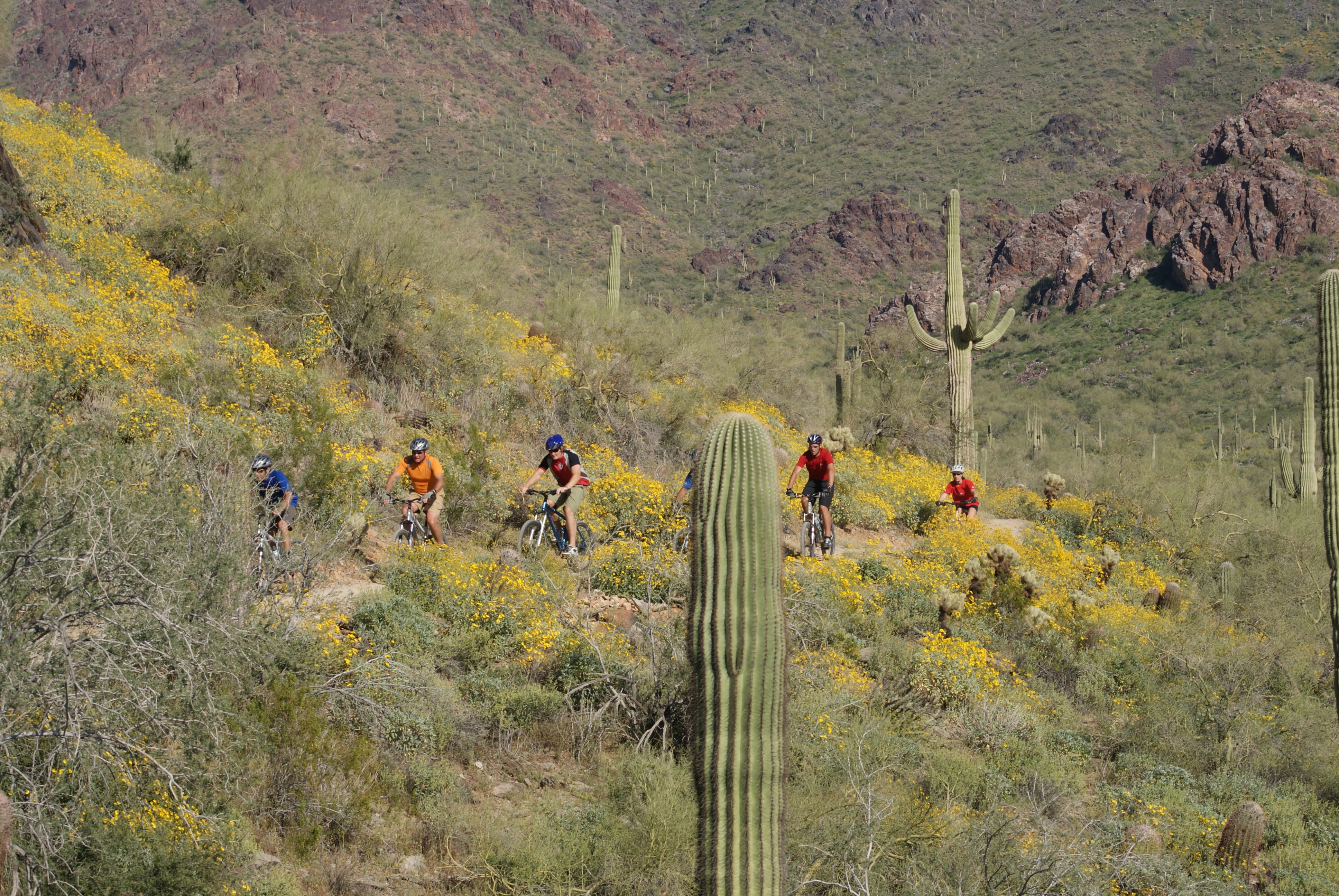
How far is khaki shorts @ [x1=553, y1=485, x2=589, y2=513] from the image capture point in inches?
357

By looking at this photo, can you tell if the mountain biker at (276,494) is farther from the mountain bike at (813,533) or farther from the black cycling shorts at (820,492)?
the mountain bike at (813,533)

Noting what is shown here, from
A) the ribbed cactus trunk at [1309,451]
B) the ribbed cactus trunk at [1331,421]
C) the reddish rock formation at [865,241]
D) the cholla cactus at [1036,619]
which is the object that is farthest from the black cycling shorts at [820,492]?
the reddish rock formation at [865,241]

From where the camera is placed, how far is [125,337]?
975 cm

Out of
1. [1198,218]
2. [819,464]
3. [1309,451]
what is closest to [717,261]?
[1198,218]

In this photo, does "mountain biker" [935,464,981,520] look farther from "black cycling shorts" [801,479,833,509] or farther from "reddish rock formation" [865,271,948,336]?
"reddish rock formation" [865,271,948,336]

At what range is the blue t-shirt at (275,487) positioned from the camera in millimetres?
7098

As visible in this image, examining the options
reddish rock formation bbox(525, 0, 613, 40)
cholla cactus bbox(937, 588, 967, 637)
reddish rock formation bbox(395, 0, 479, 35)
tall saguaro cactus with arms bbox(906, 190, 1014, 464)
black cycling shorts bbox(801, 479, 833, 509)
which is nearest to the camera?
cholla cactus bbox(937, 588, 967, 637)

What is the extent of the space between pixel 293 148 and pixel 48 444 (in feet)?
37.5

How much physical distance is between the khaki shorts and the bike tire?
293mm

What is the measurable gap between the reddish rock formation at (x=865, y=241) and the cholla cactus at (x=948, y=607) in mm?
45172

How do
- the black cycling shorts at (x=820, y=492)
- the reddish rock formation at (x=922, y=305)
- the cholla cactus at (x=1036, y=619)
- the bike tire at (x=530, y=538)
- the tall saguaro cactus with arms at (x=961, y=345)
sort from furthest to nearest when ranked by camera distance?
the reddish rock formation at (x=922, y=305)
the tall saguaro cactus with arms at (x=961, y=345)
the black cycling shorts at (x=820, y=492)
the cholla cactus at (x=1036, y=619)
the bike tire at (x=530, y=538)

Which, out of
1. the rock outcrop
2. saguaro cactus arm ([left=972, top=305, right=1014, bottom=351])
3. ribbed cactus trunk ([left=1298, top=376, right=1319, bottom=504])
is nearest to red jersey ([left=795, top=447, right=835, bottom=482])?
saguaro cactus arm ([left=972, top=305, right=1014, bottom=351])

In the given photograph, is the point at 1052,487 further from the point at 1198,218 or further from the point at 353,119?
the point at 353,119

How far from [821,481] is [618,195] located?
48.9 meters
